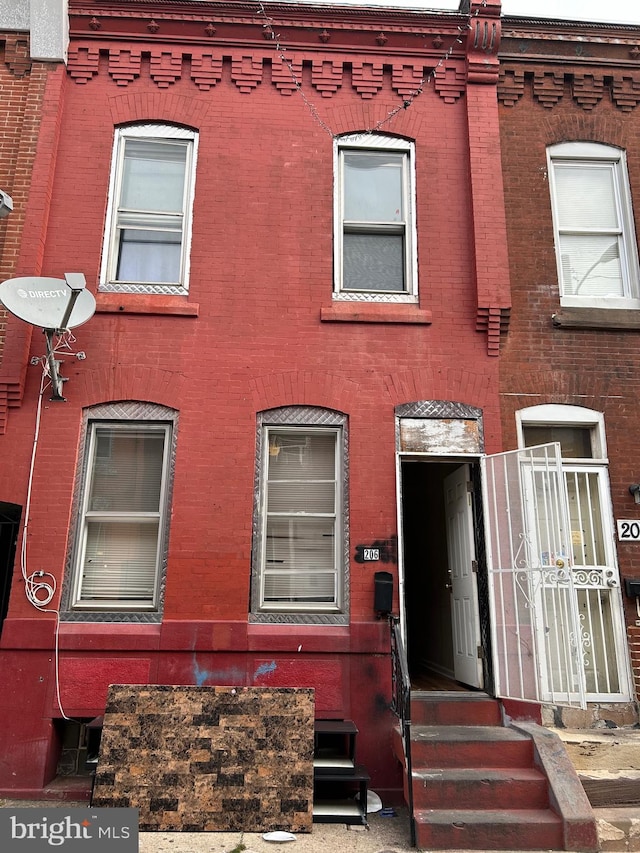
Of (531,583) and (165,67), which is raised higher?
(165,67)

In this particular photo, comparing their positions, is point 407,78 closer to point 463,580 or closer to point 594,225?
point 594,225

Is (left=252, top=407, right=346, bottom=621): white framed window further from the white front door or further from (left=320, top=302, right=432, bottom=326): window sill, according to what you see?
the white front door

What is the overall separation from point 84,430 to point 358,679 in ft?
12.1

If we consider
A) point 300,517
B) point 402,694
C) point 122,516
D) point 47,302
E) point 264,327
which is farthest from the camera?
point 264,327

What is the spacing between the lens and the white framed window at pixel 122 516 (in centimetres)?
679

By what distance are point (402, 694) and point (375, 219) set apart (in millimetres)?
5149

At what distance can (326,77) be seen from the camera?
26.6 feet

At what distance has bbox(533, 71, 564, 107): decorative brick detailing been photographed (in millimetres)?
8234

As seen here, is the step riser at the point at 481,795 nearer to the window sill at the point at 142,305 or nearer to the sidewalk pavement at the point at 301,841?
the sidewalk pavement at the point at 301,841

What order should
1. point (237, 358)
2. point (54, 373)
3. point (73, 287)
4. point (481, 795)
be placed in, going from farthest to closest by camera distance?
point (237, 358)
point (54, 373)
point (73, 287)
point (481, 795)

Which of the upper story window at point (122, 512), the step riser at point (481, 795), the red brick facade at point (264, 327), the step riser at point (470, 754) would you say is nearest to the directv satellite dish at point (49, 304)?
the red brick facade at point (264, 327)

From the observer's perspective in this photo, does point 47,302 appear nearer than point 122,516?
Yes

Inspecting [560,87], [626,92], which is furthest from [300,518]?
[626,92]

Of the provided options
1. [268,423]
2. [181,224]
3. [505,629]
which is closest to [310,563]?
[268,423]
